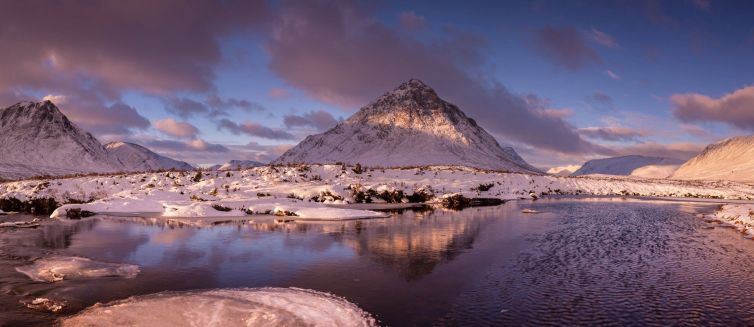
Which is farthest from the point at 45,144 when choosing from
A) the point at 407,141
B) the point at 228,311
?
the point at 228,311

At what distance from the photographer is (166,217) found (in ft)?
99.6

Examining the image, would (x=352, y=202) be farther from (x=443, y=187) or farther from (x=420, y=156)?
(x=420, y=156)

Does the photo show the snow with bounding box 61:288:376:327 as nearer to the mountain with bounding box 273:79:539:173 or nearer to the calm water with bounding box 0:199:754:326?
the calm water with bounding box 0:199:754:326

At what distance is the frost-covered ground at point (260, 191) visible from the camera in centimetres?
3222

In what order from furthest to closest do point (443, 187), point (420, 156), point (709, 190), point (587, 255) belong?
point (420, 156)
point (709, 190)
point (443, 187)
point (587, 255)

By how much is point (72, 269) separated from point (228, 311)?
7475mm

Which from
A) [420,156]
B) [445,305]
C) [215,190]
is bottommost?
[445,305]

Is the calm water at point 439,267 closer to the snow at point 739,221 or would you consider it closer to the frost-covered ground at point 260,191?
the snow at point 739,221

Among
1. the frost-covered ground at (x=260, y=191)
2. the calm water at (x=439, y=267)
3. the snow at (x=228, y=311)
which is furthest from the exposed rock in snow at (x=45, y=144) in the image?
the snow at (x=228, y=311)

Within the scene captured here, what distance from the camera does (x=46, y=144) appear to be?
552 feet

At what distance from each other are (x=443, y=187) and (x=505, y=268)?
37.2 metres

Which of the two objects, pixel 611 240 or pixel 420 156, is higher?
pixel 420 156

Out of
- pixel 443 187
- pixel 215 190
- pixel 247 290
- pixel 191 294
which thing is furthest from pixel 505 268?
pixel 443 187

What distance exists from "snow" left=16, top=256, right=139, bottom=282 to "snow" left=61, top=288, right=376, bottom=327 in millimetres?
3634
